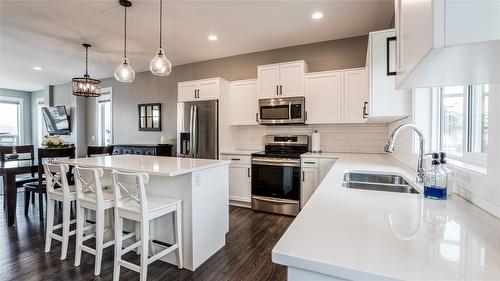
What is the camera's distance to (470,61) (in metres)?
0.60

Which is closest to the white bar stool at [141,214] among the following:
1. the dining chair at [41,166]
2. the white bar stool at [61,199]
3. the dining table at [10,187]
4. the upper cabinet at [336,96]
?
the white bar stool at [61,199]

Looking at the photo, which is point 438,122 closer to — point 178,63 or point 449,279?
point 449,279

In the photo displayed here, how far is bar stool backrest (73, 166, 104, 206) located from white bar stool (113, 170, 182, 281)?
20cm

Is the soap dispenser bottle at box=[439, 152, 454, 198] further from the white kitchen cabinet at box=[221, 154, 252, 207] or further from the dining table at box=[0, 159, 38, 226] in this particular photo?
the dining table at box=[0, 159, 38, 226]

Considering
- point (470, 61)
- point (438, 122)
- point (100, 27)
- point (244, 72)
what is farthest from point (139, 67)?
point (470, 61)

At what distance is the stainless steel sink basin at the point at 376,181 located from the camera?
1.71 m

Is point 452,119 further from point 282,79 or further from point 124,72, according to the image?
point 124,72

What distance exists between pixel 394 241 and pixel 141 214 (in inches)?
67.4

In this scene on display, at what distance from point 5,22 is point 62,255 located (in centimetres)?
320

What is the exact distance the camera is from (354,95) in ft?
11.1

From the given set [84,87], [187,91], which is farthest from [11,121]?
[187,91]

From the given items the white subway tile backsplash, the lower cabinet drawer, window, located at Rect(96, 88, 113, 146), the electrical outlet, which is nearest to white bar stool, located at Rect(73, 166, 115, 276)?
the electrical outlet

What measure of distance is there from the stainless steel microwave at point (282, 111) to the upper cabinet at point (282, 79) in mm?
97

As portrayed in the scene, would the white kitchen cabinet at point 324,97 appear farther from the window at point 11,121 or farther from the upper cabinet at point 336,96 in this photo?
the window at point 11,121
